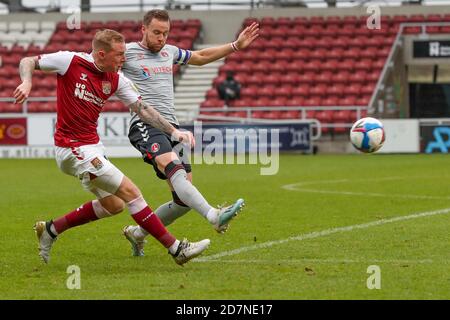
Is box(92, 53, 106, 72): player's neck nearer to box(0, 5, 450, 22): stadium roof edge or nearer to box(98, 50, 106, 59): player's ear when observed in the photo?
box(98, 50, 106, 59): player's ear

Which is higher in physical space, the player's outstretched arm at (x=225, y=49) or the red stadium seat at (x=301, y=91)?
the player's outstretched arm at (x=225, y=49)

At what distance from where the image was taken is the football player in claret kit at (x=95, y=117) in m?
7.86

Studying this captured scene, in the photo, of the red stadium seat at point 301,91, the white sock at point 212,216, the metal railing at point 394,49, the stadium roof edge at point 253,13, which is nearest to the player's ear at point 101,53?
the white sock at point 212,216

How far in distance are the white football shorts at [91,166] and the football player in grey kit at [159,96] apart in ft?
2.03

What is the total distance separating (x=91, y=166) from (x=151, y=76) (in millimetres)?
1440

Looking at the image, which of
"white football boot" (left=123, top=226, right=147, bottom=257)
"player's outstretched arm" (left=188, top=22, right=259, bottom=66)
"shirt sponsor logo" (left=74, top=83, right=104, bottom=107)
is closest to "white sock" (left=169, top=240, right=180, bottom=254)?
"white football boot" (left=123, top=226, right=147, bottom=257)

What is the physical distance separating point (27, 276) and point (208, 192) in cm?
855

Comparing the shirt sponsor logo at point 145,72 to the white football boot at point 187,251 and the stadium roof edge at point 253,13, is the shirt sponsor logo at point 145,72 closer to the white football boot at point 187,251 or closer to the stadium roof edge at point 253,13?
the white football boot at point 187,251

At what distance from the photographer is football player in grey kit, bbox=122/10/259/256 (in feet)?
27.9

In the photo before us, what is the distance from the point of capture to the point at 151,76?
356 inches

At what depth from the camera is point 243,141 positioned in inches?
1068

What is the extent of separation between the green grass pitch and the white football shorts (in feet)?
2.27

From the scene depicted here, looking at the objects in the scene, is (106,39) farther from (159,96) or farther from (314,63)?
(314,63)

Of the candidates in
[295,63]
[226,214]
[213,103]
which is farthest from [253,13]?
[226,214]
